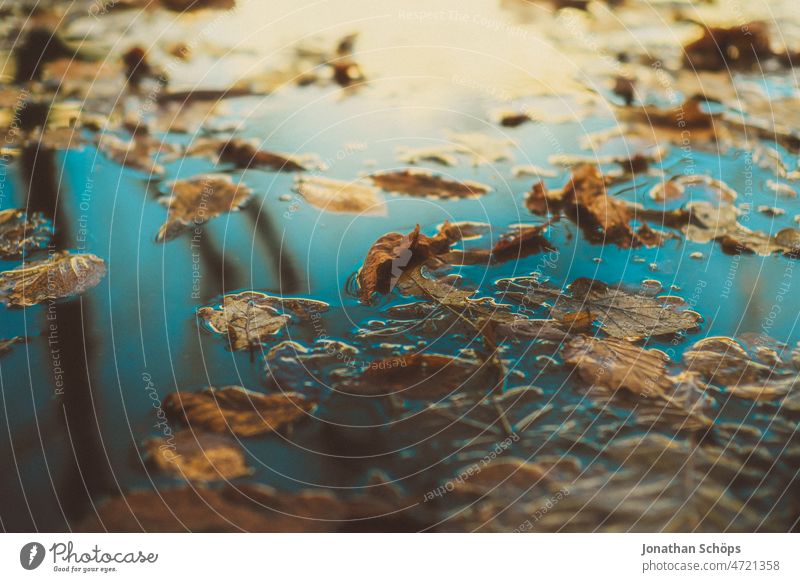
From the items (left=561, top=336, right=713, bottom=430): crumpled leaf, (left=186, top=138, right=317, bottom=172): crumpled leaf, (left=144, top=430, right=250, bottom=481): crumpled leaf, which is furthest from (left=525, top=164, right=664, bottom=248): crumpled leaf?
(left=144, top=430, right=250, bottom=481): crumpled leaf

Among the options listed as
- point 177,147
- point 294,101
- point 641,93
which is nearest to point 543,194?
point 641,93

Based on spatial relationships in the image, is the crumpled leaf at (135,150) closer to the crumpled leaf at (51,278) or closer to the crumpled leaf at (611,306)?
the crumpled leaf at (51,278)

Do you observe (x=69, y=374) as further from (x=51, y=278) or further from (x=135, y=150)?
(x=135, y=150)

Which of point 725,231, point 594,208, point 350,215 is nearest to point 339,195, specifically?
point 350,215

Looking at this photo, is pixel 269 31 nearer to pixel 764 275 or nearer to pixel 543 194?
pixel 543 194

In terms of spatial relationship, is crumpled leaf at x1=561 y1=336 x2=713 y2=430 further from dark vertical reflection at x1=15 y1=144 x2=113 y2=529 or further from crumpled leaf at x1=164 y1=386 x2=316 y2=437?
dark vertical reflection at x1=15 y1=144 x2=113 y2=529
